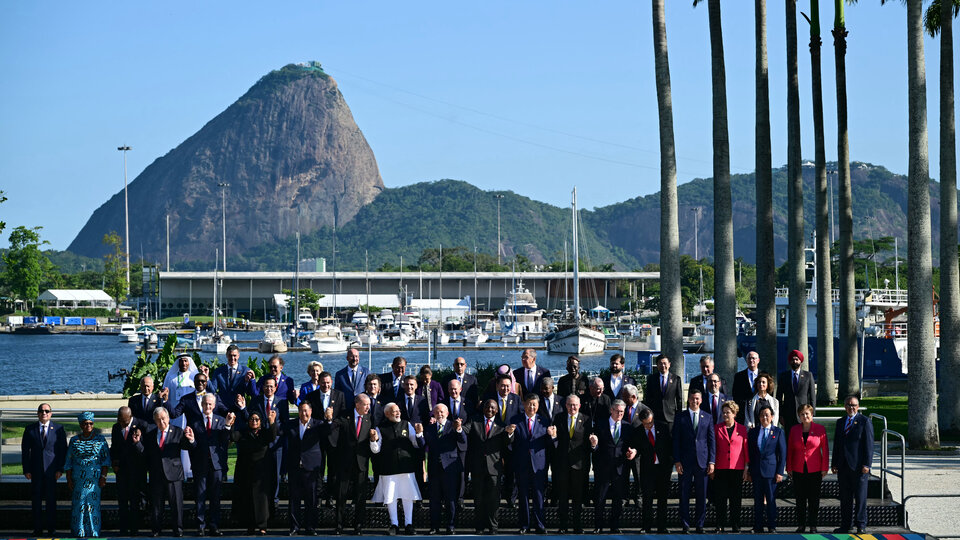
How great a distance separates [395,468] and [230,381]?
3.68 metres

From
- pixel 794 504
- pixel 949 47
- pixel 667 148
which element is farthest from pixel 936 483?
pixel 949 47

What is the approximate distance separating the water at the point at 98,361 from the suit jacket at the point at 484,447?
46.6 m

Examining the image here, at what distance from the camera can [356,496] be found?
16.0 m

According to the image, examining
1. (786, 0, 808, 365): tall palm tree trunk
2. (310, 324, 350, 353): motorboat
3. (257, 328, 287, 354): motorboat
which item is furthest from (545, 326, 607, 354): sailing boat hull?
(786, 0, 808, 365): tall palm tree trunk

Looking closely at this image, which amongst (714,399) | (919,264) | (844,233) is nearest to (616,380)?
(714,399)

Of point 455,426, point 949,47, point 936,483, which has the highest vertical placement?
point 949,47

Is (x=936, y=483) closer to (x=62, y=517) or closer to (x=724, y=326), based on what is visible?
(x=724, y=326)

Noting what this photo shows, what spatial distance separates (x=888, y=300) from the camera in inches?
2243

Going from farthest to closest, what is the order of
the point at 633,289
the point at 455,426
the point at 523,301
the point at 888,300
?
the point at 633,289, the point at 523,301, the point at 888,300, the point at 455,426

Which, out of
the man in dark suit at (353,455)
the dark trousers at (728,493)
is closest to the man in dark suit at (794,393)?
the dark trousers at (728,493)

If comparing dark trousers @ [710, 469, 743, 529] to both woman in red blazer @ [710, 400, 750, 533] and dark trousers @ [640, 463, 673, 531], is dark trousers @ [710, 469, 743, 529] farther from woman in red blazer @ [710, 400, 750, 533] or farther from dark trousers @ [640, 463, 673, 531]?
dark trousers @ [640, 463, 673, 531]

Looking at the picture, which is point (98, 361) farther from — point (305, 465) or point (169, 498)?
point (305, 465)

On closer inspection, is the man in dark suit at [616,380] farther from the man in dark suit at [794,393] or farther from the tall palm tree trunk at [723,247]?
the tall palm tree trunk at [723,247]

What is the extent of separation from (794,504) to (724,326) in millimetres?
8246
